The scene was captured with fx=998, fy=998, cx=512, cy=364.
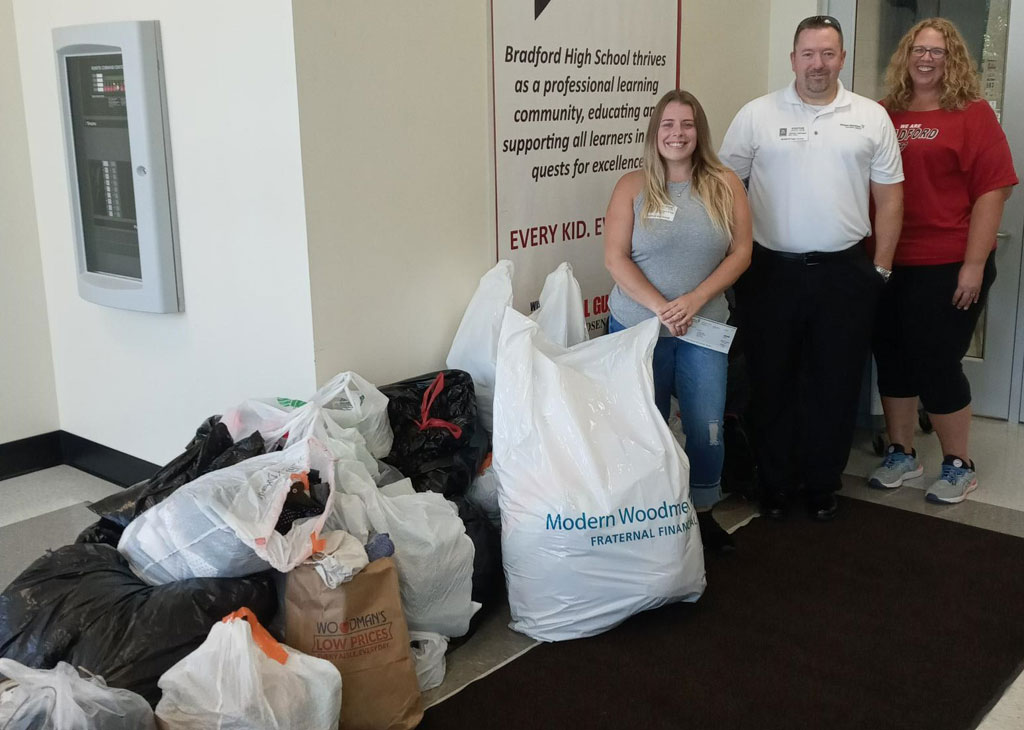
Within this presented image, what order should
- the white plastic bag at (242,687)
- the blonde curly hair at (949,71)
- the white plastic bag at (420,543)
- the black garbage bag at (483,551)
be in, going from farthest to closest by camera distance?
the blonde curly hair at (949,71), the black garbage bag at (483,551), the white plastic bag at (420,543), the white plastic bag at (242,687)

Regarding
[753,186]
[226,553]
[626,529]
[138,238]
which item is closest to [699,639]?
[626,529]

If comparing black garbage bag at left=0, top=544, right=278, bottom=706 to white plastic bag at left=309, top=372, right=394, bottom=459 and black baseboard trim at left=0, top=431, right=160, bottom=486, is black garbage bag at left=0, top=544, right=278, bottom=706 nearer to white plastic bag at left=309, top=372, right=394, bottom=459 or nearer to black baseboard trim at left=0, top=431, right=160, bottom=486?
white plastic bag at left=309, top=372, right=394, bottom=459

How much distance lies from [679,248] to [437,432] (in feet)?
2.86

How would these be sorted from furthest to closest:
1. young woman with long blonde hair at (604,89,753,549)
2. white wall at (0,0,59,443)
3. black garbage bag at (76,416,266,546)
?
white wall at (0,0,59,443) → young woman with long blonde hair at (604,89,753,549) → black garbage bag at (76,416,266,546)

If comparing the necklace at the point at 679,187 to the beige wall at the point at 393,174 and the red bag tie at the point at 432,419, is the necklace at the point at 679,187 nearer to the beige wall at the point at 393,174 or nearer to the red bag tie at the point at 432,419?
the beige wall at the point at 393,174

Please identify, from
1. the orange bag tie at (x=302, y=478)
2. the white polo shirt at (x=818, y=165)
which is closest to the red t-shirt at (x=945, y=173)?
the white polo shirt at (x=818, y=165)

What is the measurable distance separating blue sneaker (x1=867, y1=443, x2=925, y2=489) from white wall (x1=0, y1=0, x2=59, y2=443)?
122 inches

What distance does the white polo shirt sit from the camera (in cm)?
306

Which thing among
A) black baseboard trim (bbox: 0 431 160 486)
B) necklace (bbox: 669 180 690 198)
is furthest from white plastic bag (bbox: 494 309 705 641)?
black baseboard trim (bbox: 0 431 160 486)

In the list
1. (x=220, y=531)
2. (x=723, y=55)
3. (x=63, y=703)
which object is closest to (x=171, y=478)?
(x=220, y=531)

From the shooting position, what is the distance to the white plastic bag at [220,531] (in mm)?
2121

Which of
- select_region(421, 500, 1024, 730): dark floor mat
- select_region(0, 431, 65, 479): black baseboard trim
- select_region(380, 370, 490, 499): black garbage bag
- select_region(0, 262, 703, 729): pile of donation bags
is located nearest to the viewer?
select_region(0, 262, 703, 729): pile of donation bags

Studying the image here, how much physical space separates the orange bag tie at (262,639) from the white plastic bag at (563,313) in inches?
56.1

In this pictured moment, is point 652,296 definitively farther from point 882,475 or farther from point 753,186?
point 882,475
